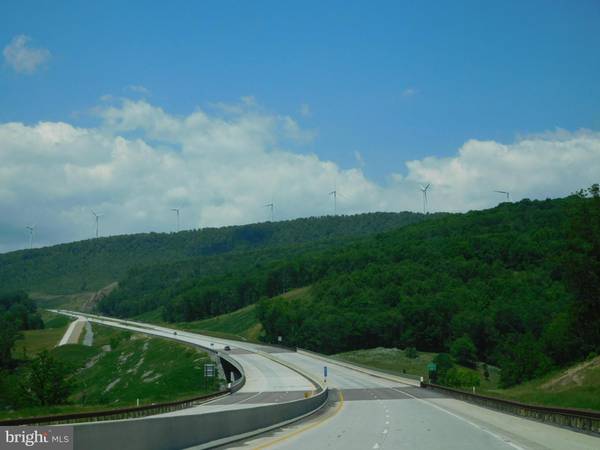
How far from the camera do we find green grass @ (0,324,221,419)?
95.3m

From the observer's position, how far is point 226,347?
12925 cm

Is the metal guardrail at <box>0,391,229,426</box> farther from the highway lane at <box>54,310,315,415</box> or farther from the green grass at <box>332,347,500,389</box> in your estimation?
the green grass at <box>332,347,500,389</box>

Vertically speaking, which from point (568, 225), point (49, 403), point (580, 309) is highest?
point (568, 225)

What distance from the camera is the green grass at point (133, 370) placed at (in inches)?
3752

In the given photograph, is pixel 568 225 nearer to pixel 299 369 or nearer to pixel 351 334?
pixel 299 369

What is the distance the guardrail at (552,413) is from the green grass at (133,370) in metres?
33.7

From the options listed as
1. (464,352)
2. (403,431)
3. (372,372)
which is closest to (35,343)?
(464,352)

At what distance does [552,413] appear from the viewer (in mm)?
35781

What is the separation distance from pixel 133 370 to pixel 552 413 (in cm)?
9339

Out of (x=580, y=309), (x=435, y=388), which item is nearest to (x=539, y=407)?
(x=435, y=388)

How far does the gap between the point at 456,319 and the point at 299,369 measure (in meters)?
64.7

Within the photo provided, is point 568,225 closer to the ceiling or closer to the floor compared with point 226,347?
closer to the ceiling

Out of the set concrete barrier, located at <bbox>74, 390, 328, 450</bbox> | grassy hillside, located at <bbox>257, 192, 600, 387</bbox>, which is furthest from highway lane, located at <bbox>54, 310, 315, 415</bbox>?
grassy hillside, located at <bbox>257, 192, 600, 387</bbox>

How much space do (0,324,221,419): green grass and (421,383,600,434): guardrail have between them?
111 feet
